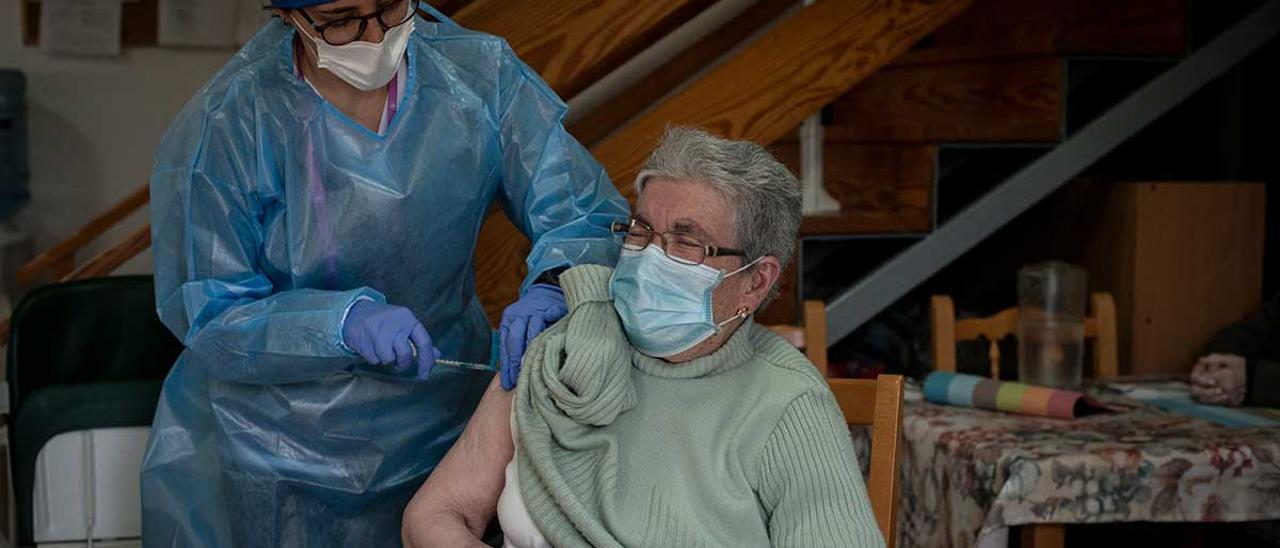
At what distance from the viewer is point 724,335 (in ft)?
6.14

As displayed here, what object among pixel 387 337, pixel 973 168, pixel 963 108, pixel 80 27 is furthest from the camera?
pixel 80 27

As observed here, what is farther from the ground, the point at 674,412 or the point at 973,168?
the point at 973,168

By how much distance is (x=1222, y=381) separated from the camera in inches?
116

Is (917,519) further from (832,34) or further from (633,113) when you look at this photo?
(633,113)

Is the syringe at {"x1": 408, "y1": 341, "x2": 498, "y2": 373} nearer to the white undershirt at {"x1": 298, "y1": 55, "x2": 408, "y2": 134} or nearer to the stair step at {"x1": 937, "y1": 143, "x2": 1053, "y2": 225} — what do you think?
the white undershirt at {"x1": 298, "y1": 55, "x2": 408, "y2": 134}

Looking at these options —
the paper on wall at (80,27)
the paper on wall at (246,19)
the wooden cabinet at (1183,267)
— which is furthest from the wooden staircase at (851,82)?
the paper on wall at (80,27)

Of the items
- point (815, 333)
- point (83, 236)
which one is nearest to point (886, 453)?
point (815, 333)

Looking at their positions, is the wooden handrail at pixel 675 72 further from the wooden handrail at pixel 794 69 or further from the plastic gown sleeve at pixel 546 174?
the plastic gown sleeve at pixel 546 174

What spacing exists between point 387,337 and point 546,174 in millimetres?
385

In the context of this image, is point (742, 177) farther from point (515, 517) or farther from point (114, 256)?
point (114, 256)

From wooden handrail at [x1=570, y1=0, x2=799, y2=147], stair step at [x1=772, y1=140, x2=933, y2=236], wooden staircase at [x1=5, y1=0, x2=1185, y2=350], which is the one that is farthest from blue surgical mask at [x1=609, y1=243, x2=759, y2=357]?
wooden handrail at [x1=570, y1=0, x2=799, y2=147]

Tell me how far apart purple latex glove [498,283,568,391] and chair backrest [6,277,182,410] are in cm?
143

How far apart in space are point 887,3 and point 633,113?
3.64 ft

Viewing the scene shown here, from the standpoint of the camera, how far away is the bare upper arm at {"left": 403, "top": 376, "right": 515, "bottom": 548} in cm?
181
